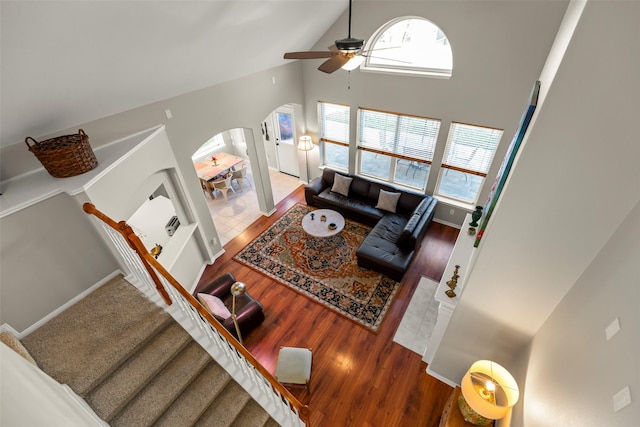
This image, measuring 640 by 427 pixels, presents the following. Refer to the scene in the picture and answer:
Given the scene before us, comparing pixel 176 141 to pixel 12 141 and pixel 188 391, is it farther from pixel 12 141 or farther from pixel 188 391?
pixel 188 391

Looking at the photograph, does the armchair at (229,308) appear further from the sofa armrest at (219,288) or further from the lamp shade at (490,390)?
the lamp shade at (490,390)

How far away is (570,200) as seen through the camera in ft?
6.46

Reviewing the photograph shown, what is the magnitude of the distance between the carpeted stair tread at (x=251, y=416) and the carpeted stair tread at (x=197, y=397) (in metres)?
0.30

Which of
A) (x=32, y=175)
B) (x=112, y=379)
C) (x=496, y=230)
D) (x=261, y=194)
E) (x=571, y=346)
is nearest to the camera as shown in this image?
(x=571, y=346)

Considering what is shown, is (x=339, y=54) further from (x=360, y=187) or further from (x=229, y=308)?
(x=360, y=187)

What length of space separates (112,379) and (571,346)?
3.73 meters

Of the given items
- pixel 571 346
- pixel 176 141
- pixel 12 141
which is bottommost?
pixel 571 346

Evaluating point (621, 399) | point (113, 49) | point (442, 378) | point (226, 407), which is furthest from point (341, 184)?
point (621, 399)

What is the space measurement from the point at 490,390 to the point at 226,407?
2487 mm

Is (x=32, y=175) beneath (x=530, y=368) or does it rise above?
above

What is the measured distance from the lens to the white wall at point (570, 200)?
1.50 metres

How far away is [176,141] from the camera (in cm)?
455

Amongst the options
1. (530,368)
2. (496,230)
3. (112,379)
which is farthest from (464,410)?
(112,379)

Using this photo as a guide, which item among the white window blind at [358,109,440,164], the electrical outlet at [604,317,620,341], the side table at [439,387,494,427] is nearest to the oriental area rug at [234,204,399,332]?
the side table at [439,387,494,427]
